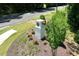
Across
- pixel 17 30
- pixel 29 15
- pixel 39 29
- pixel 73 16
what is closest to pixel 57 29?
pixel 39 29

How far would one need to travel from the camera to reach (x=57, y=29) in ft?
47.9

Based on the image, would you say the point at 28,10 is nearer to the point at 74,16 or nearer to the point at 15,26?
the point at 15,26

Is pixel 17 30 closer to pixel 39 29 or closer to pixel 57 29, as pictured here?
pixel 39 29

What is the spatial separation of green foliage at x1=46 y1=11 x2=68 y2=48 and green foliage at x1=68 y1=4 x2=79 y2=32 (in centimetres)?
46

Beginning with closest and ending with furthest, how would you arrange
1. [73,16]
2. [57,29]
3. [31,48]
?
1. [57,29]
2. [31,48]
3. [73,16]

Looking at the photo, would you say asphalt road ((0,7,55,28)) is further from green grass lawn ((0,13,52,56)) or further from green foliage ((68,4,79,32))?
green foliage ((68,4,79,32))

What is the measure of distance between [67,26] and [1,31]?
2.64 metres

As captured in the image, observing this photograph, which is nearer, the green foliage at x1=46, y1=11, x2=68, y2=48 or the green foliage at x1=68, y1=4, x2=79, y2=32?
the green foliage at x1=46, y1=11, x2=68, y2=48

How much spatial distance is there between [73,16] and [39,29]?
4.90 ft

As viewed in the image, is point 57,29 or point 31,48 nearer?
point 57,29

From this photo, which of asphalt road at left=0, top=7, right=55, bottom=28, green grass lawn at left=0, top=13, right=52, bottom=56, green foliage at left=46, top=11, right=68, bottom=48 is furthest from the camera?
asphalt road at left=0, top=7, right=55, bottom=28

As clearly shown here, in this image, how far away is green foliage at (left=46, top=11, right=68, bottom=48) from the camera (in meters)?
14.4

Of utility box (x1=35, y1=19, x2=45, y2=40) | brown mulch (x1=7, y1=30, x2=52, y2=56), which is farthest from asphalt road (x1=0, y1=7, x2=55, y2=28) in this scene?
brown mulch (x1=7, y1=30, x2=52, y2=56)

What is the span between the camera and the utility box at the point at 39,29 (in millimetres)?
14992
